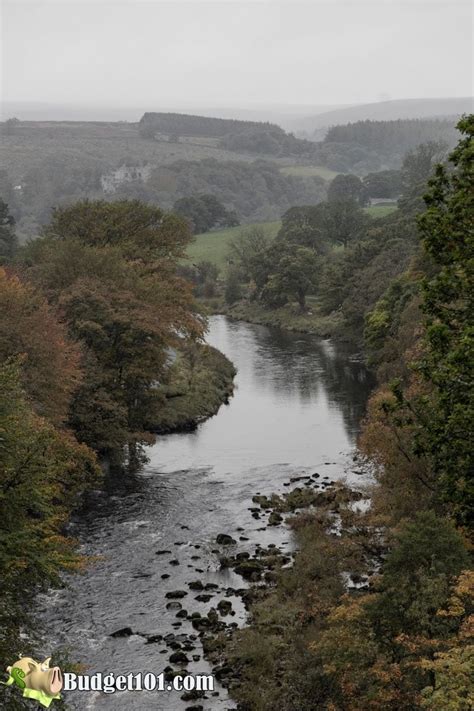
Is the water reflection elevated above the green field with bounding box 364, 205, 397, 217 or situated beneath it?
situated beneath

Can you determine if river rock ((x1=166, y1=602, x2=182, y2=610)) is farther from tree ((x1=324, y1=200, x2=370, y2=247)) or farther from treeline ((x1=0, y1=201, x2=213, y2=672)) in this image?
tree ((x1=324, y1=200, x2=370, y2=247))

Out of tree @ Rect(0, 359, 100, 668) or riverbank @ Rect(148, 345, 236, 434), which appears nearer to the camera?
tree @ Rect(0, 359, 100, 668)

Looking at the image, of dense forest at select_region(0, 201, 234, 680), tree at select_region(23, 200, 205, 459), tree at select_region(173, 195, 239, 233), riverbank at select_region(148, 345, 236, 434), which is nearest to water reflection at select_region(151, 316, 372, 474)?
riverbank at select_region(148, 345, 236, 434)

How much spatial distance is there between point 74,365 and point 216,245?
114m

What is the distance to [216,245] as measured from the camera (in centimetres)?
15175

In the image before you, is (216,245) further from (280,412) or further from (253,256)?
(280,412)

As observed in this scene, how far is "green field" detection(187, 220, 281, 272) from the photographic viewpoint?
139850 millimetres

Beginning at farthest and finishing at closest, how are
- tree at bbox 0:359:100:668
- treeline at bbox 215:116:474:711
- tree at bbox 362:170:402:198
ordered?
tree at bbox 362:170:402:198, tree at bbox 0:359:100:668, treeline at bbox 215:116:474:711

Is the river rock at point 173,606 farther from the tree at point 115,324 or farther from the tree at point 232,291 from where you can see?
the tree at point 232,291

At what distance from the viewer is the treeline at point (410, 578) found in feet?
58.8

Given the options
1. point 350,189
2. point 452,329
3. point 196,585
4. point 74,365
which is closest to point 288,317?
point 74,365

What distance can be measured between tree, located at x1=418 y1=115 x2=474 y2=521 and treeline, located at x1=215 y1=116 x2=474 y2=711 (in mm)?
33

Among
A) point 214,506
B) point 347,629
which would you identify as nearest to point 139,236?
point 214,506

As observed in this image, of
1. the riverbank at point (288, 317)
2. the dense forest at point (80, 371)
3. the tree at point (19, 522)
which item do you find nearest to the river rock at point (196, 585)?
the dense forest at point (80, 371)
